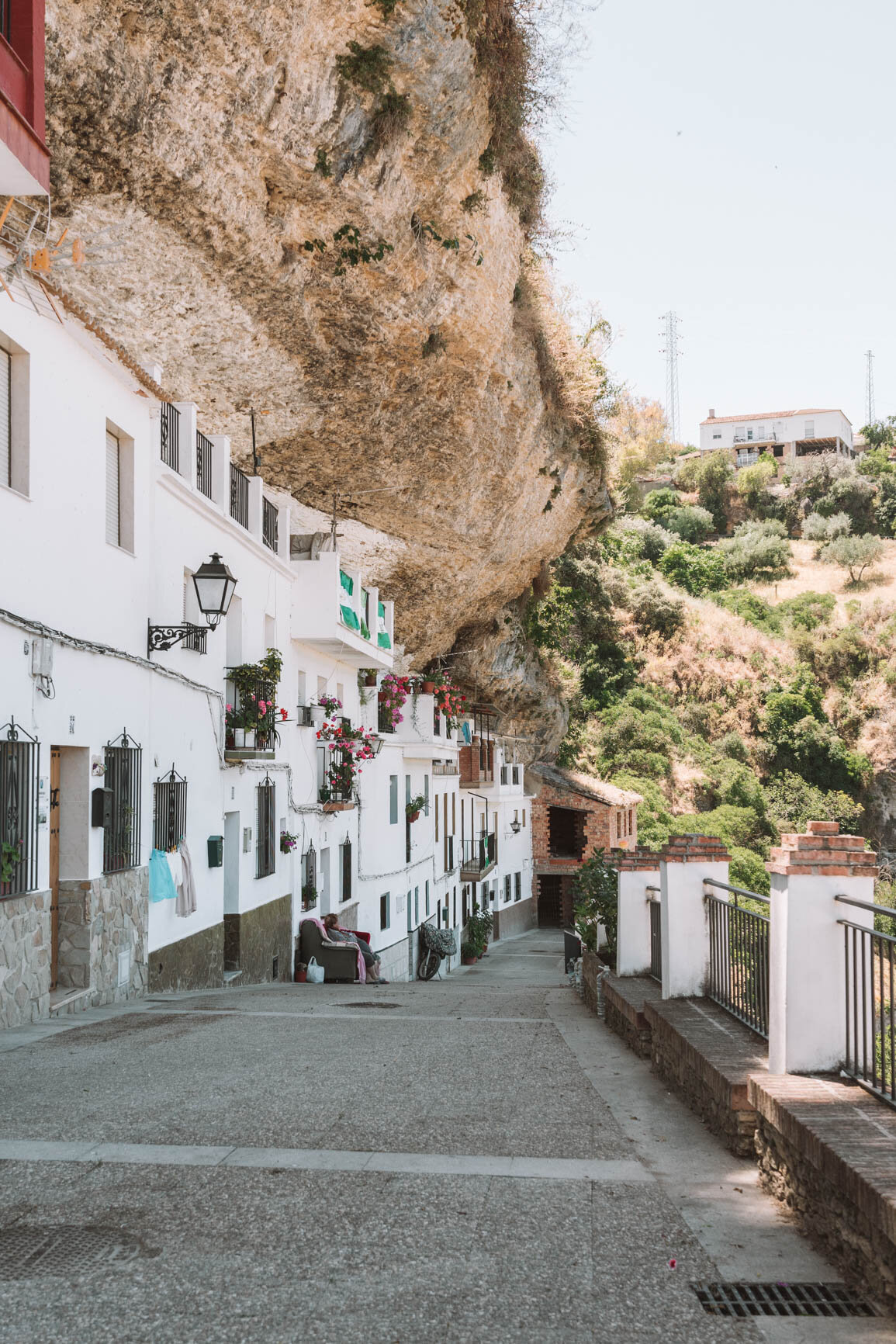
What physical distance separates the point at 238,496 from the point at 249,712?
3.48 metres

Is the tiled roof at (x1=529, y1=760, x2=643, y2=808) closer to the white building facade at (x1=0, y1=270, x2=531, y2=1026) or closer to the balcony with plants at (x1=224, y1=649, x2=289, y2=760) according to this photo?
the white building facade at (x1=0, y1=270, x2=531, y2=1026)

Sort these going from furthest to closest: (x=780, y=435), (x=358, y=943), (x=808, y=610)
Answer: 1. (x=780, y=435)
2. (x=808, y=610)
3. (x=358, y=943)

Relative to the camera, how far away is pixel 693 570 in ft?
216

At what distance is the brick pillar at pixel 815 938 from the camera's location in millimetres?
4832

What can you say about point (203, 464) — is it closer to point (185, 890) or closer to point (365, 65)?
point (365, 65)

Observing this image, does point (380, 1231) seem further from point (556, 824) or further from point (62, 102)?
point (556, 824)

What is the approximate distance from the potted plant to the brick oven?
52.6 ft

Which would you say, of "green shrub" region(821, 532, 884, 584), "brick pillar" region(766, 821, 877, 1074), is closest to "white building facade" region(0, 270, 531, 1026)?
"brick pillar" region(766, 821, 877, 1074)

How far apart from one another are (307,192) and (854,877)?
11.7 m

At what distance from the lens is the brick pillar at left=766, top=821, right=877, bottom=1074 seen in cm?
483

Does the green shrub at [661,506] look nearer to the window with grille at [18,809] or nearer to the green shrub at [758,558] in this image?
the green shrub at [758,558]

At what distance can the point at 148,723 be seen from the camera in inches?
445

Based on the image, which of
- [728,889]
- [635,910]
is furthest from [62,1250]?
[635,910]

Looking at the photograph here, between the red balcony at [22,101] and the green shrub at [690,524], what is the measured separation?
6797 centimetres
